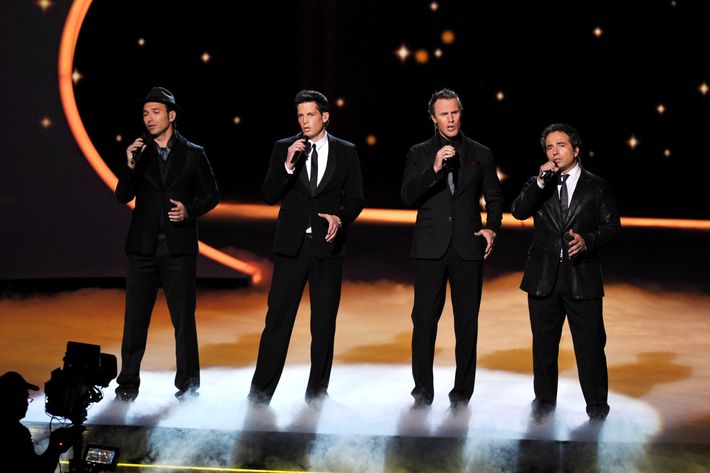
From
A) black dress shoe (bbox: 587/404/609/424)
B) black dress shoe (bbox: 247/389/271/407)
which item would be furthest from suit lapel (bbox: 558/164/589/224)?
black dress shoe (bbox: 247/389/271/407)

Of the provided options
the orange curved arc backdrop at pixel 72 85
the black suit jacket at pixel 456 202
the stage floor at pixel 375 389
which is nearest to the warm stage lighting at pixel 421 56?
the stage floor at pixel 375 389

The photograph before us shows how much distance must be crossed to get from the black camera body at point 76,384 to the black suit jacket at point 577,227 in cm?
175

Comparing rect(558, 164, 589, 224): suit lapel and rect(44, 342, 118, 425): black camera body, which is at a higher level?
rect(558, 164, 589, 224): suit lapel

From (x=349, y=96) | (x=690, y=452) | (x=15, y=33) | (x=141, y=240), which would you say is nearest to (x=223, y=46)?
(x=349, y=96)

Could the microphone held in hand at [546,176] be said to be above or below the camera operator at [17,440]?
above

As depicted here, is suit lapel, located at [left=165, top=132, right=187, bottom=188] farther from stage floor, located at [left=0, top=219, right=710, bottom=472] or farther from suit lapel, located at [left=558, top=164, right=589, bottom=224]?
suit lapel, located at [left=558, top=164, right=589, bottom=224]

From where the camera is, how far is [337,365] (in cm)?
520

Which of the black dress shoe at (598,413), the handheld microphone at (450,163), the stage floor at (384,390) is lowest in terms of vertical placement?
the stage floor at (384,390)

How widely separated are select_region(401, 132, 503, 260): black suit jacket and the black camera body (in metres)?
1.43

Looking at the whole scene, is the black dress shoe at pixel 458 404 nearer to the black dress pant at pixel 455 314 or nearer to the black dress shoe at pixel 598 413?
the black dress pant at pixel 455 314

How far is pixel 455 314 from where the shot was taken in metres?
4.35

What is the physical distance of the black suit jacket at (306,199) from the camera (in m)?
4.28

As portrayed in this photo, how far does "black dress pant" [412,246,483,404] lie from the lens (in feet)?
14.1

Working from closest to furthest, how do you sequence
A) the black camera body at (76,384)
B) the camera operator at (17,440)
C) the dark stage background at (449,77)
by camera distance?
the camera operator at (17,440) → the black camera body at (76,384) → the dark stage background at (449,77)
